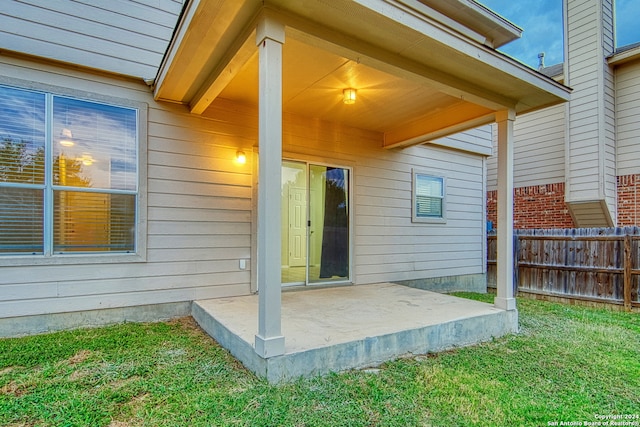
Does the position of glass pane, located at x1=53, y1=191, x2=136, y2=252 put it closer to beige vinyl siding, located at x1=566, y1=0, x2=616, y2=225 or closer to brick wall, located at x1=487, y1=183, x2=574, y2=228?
brick wall, located at x1=487, y1=183, x2=574, y2=228

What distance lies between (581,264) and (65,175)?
7.63 meters

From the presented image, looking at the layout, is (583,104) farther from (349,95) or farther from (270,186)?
(270,186)

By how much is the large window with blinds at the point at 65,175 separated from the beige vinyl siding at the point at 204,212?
0.18 meters

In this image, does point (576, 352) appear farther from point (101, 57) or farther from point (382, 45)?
point (101, 57)

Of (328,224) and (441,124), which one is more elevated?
(441,124)

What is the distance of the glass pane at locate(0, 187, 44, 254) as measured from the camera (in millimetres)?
3271

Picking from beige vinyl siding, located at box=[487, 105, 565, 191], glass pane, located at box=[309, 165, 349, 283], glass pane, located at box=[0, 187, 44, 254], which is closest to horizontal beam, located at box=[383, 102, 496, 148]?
glass pane, located at box=[309, 165, 349, 283]

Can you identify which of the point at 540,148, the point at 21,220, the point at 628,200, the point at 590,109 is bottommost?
the point at 21,220

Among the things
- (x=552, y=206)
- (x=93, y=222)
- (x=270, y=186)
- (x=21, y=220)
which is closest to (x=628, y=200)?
(x=552, y=206)

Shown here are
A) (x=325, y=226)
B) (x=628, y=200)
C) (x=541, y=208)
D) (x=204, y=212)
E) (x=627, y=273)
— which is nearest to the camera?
(x=204, y=212)

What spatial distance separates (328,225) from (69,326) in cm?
353

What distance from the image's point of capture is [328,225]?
5461mm

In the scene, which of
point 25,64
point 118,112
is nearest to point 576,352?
point 118,112

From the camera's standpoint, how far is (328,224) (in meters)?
5.46
